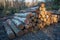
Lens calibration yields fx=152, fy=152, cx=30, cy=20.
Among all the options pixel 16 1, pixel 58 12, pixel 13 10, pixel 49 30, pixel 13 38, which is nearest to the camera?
pixel 13 38

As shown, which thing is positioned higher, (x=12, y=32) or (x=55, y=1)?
(x=55, y=1)

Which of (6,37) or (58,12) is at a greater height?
(58,12)

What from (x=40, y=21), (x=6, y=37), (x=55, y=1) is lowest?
(x=6, y=37)

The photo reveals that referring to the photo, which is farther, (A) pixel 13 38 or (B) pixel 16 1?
(B) pixel 16 1

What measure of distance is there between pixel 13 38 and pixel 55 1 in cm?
554

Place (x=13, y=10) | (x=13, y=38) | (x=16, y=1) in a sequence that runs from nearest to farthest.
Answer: (x=13, y=38) < (x=13, y=10) < (x=16, y=1)

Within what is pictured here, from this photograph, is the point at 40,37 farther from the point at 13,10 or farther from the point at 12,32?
the point at 13,10

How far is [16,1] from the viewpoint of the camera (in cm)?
1070

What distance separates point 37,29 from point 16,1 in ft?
15.6

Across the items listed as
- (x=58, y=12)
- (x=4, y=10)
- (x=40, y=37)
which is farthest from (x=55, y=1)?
(x=40, y=37)

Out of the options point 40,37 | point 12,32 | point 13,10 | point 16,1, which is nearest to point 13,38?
point 12,32

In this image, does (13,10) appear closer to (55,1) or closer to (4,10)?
(4,10)

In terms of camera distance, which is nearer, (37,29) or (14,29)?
(14,29)

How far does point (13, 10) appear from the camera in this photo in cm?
995
